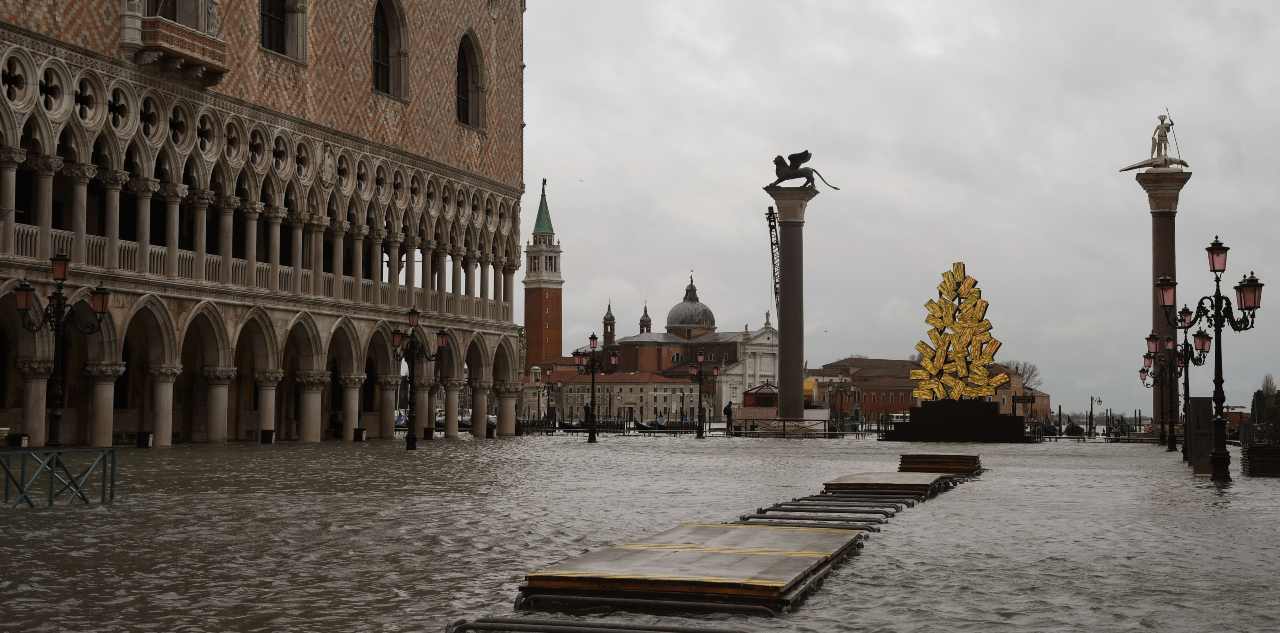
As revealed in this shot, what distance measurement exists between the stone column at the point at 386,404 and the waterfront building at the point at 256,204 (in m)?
0.09

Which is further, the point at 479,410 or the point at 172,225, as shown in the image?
the point at 479,410

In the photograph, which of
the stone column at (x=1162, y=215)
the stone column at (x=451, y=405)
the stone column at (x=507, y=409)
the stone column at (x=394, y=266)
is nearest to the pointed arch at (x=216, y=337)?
the stone column at (x=394, y=266)

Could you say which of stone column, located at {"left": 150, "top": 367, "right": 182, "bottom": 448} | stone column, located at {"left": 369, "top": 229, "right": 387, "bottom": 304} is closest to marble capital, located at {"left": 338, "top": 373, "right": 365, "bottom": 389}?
stone column, located at {"left": 369, "top": 229, "right": 387, "bottom": 304}

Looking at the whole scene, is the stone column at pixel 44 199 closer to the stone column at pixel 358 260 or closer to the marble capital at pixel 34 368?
the marble capital at pixel 34 368

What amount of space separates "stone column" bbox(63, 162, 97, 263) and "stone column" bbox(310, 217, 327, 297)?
9.77 meters

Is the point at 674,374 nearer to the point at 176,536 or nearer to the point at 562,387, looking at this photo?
the point at 562,387

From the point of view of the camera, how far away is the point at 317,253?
140 ft

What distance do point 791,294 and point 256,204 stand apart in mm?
23129

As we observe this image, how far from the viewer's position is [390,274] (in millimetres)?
46531

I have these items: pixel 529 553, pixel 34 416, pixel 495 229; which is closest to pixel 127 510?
pixel 529 553

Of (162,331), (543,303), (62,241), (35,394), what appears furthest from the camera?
(543,303)

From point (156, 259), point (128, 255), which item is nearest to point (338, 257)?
point (156, 259)

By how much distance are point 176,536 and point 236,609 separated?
4238 mm

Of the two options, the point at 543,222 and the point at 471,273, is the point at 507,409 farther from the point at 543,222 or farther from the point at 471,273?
the point at 543,222
